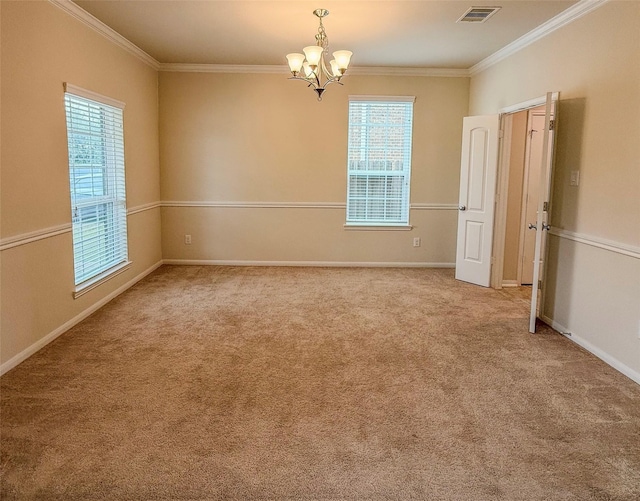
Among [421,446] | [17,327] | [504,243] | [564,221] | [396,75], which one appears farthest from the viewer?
[396,75]

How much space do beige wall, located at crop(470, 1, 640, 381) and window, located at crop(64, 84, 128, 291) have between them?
4.09 metres

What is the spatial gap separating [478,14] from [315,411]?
3.44m

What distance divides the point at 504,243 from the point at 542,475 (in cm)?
A: 374

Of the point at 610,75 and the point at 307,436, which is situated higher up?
the point at 610,75

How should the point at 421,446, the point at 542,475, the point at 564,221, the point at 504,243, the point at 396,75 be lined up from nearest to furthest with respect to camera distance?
1. the point at 542,475
2. the point at 421,446
3. the point at 564,221
4. the point at 504,243
5. the point at 396,75

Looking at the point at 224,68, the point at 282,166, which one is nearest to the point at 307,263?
the point at 282,166

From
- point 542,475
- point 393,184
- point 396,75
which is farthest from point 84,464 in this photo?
point 396,75

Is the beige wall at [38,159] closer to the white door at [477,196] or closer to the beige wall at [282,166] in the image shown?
the beige wall at [282,166]

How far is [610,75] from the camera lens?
3.40 meters

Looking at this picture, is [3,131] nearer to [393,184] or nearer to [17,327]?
[17,327]

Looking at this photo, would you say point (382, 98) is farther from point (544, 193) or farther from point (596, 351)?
point (596, 351)

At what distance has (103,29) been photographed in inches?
174

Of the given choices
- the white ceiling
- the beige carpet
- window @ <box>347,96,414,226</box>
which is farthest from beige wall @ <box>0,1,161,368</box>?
window @ <box>347,96,414,226</box>

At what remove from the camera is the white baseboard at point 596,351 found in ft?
10.3
